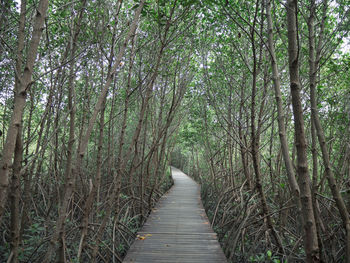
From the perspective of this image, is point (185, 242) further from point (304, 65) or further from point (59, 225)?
point (304, 65)

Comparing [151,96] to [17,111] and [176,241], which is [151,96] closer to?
[176,241]

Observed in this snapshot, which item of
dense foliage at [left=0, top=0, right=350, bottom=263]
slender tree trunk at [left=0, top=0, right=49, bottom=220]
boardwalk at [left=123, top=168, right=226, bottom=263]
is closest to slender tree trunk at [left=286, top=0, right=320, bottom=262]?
dense foliage at [left=0, top=0, right=350, bottom=263]

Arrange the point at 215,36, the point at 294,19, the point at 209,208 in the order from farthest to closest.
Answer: the point at 209,208 → the point at 215,36 → the point at 294,19

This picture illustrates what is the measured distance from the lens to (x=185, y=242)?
351 cm

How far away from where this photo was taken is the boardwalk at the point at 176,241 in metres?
2.95

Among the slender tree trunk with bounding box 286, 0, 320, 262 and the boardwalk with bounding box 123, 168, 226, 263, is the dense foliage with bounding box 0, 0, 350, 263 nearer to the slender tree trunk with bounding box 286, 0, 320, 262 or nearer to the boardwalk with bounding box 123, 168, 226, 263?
the slender tree trunk with bounding box 286, 0, 320, 262

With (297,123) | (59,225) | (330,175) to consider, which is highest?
(297,123)

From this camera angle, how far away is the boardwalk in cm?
295

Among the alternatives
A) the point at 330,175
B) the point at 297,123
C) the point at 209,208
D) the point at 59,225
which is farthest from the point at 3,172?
the point at 209,208

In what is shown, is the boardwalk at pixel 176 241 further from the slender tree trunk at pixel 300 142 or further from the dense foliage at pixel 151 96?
the slender tree trunk at pixel 300 142

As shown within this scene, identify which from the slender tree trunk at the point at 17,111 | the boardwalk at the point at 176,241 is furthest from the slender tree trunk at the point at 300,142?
the boardwalk at the point at 176,241

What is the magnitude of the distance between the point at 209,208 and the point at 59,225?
6127mm

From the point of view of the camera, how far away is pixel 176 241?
11.7 ft

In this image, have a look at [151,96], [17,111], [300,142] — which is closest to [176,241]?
[151,96]
